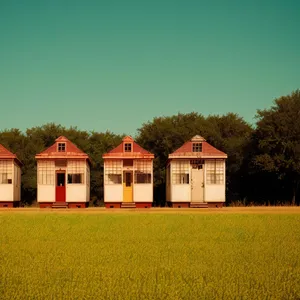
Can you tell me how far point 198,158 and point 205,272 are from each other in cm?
3080

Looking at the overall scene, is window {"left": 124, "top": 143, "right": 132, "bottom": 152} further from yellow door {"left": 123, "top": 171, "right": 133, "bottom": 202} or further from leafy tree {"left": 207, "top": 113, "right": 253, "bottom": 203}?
leafy tree {"left": 207, "top": 113, "right": 253, "bottom": 203}

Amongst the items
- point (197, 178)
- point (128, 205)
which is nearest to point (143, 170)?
point (128, 205)

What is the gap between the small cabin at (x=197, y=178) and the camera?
1647 inches

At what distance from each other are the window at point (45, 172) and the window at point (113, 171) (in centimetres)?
407

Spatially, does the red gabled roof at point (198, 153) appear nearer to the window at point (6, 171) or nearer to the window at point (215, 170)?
the window at point (215, 170)

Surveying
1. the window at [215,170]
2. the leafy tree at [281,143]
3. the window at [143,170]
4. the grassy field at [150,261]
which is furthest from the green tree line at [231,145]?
the grassy field at [150,261]

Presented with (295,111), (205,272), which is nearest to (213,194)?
(295,111)

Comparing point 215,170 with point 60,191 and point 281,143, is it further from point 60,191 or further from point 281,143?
point 60,191

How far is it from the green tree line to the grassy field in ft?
81.4

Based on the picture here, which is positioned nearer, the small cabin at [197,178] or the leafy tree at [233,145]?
the small cabin at [197,178]

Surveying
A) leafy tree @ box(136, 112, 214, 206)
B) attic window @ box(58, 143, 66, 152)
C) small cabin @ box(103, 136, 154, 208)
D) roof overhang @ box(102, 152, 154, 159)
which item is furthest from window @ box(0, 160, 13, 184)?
leafy tree @ box(136, 112, 214, 206)

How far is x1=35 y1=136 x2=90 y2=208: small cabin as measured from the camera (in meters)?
41.6

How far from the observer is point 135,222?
2478cm

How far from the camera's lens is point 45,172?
41.9 meters
